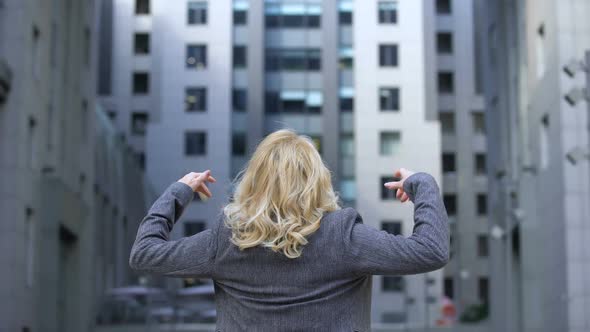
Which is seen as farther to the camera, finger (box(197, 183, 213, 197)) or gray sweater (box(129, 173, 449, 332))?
finger (box(197, 183, 213, 197))

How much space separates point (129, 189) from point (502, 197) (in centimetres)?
2159

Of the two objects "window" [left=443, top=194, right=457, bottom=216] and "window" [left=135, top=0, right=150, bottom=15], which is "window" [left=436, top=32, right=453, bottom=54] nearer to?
"window" [left=443, top=194, right=457, bottom=216]

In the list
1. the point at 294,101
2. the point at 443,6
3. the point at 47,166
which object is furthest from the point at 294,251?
the point at 443,6

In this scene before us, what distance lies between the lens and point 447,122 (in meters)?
75.3

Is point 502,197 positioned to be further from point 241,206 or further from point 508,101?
point 241,206

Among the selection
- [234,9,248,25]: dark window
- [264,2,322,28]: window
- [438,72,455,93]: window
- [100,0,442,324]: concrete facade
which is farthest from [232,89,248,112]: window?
[438,72,455,93]: window

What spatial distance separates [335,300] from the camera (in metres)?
3.20

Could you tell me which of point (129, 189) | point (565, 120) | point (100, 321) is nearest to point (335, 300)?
point (565, 120)

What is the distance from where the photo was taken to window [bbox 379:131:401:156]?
65.8 m

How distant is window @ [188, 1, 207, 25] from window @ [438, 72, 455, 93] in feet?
55.4

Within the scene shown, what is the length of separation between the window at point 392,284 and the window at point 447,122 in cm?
1483

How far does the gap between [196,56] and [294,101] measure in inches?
215

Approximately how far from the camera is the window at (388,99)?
2618 inches

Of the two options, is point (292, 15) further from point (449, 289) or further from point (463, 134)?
point (449, 289)
